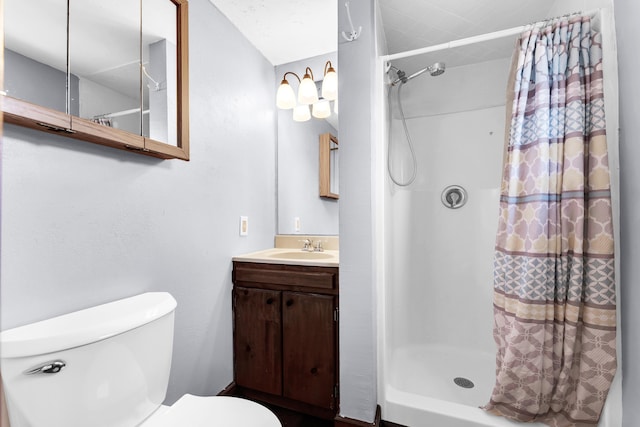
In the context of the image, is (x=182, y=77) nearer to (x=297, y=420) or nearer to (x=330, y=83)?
(x=330, y=83)

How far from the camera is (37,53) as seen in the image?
0.98m

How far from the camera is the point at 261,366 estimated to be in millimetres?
1715

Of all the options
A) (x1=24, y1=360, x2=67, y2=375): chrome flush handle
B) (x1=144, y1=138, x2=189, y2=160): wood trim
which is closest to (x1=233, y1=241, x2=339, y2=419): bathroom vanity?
(x1=144, y1=138, x2=189, y2=160): wood trim

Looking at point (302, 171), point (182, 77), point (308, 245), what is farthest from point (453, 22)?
point (308, 245)

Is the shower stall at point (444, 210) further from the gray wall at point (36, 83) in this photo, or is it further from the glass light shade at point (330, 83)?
the gray wall at point (36, 83)

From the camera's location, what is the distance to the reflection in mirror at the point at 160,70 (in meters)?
1.28

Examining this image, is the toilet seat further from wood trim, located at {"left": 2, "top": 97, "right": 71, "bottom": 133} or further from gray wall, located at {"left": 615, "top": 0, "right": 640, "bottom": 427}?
gray wall, located at {"left": 615, "top": 0, "right": 640, "bottom": 427}

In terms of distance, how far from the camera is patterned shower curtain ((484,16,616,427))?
1.18 meters

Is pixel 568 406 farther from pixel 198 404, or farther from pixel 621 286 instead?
pixel 198 404

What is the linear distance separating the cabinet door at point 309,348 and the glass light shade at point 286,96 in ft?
3.97

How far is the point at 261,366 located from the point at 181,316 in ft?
1.81

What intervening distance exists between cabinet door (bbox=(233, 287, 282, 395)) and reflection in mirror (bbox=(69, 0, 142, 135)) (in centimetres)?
103

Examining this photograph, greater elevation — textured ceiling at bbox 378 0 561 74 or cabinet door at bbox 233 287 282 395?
textured ceiling at bbox 378 0 561 74

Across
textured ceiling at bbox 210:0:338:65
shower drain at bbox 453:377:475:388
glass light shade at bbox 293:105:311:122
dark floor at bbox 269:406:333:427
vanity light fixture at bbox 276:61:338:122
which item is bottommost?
dark floor at bbox 269:406:333:427
